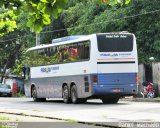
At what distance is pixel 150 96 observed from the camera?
107ft

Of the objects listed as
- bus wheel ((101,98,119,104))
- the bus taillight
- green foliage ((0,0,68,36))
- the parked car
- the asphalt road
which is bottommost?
the asphalt road

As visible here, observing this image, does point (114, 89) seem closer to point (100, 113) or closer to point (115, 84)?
point (115, 84)

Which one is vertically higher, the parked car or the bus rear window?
the bus rear window

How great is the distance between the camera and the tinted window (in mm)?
24438

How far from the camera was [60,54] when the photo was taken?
26.6 meters

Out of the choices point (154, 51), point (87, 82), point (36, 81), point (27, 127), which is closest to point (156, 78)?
point (154, 51)

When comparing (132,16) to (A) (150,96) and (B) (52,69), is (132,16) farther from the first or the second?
(B) (52,69)

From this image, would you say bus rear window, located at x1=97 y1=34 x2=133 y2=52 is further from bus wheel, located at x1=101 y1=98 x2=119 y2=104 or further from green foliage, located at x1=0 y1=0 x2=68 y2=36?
green foliage, located at x1=0 y1=0 x2=68 y2=36

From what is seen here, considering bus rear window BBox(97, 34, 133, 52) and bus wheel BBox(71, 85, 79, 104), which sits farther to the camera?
bus wheel BBox(71, 85, 79, 104)

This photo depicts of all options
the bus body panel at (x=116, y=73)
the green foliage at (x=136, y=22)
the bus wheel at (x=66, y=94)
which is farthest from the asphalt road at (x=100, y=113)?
the green foliage at (x=136, y=22)

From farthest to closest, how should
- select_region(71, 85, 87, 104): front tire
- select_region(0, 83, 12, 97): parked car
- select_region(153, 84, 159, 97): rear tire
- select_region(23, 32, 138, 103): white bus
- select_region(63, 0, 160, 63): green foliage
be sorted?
1. select_region(0, 83, 12, 97): parked car
2. select_region(63, 0, 160, 63): green foliage
3. select_region(153, 84, 159, 97): rear tire
4. select_region(71, 85, 87, 104): front tire
5. select_region(23, 32, 138, 103): white bus

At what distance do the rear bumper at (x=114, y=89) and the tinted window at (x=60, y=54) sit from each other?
64.5 inches

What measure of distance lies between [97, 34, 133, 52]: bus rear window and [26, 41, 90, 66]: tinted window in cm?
72

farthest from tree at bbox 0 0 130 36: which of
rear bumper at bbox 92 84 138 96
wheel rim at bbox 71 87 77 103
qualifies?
wheel rim at bbox 71 87 77 103
